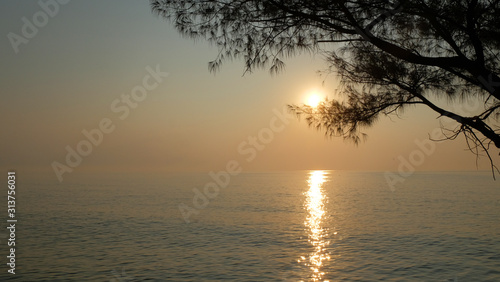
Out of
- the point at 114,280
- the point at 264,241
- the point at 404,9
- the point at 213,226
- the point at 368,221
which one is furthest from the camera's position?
the point at 368,221

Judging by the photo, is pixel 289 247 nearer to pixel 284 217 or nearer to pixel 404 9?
pixel 284 217

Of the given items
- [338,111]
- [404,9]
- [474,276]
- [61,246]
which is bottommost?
[474,276]

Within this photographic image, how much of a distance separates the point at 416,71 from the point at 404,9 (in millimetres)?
1244

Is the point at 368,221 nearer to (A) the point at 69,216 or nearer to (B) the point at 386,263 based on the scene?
(B) the point at 386,263

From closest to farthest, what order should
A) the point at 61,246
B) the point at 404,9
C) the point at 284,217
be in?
1. the point at 404,9
2. the point at 61,246
3. the point at 284,217

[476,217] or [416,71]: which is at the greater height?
[416,71]

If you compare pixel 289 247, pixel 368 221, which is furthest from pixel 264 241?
pixel 368 221

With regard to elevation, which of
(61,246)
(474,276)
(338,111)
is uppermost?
(338,111)

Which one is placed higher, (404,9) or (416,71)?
(404,9)

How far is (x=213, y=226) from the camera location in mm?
17797

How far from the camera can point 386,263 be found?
36.3 ft

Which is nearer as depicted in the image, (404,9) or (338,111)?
(404,9)

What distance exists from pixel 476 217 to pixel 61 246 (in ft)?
55.2

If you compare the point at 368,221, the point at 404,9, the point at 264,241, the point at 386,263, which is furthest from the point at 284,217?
the point at 404,9
